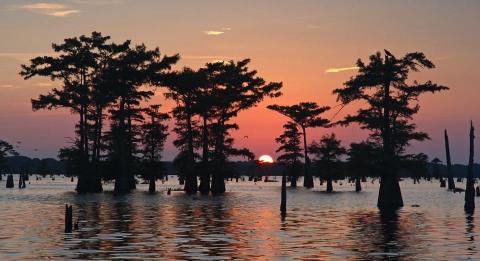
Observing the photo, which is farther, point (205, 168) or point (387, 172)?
point (205, 168)

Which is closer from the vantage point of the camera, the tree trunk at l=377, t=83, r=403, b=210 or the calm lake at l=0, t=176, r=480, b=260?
the calm lake at l=0, t=176, r=480, b=260

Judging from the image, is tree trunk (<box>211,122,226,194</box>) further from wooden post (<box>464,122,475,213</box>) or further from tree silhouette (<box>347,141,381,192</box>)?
wooden post (<box>464,122,475,213</box>)

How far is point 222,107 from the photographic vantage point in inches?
4075

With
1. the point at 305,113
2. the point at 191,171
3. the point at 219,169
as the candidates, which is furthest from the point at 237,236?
the point at 305,113

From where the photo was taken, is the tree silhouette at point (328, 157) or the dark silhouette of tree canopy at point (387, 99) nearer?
the dark silhouette of tree canopy at point (387, 99)

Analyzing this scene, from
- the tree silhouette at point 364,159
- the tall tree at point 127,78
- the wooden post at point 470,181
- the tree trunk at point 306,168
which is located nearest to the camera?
the wooden post at point 470,181

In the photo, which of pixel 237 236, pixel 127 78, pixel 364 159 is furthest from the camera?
pixel 127 78

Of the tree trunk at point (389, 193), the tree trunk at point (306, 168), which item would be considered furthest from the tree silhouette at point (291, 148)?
the tree trunk at point (389, 193)

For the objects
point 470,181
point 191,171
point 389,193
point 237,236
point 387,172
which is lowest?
point 237,236

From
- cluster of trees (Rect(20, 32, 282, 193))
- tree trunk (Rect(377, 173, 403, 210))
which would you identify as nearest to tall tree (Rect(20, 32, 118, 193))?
cluster of trees (Rect(20, 32, 282, 193))

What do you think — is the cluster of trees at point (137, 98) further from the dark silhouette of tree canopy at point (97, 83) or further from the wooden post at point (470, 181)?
the wooden post at point (470, 181)

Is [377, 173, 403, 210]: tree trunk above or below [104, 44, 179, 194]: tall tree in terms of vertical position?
below

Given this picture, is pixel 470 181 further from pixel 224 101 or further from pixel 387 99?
pixel 224 101

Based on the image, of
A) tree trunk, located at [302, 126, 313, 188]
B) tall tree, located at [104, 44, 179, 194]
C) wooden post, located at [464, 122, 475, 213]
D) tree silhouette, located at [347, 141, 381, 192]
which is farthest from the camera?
tree trunk, located at [302, 126, 313, 188]
